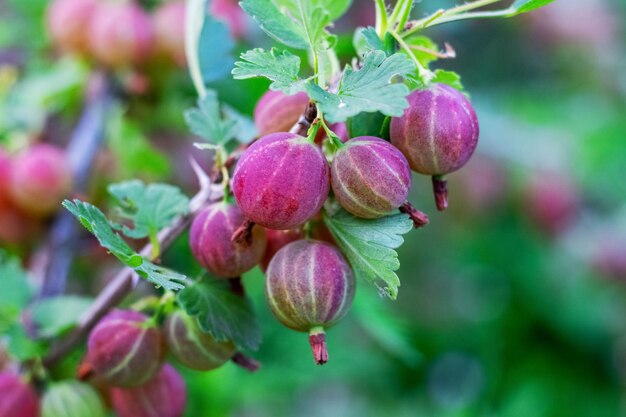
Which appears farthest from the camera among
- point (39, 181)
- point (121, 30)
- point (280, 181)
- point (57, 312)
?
point (121, 30)

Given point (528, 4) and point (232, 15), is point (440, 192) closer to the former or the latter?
point (528, 4)

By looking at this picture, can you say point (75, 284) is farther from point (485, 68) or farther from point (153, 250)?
point (485, 68)

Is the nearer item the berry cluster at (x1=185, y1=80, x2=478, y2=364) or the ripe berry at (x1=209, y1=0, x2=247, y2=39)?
the berry cluster at (x1=185, y1=80, x2=478, y2=364)

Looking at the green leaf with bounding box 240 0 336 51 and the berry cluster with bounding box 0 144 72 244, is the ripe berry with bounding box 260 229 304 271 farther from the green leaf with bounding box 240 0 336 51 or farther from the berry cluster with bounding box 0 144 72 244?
the berry cluster with bounding box 0 144 72 244

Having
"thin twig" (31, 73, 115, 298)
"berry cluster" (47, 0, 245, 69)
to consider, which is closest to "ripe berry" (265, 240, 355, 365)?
"thin twig" (31, 73, 115, 298)

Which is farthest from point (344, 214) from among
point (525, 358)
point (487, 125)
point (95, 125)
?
point (487, 125)

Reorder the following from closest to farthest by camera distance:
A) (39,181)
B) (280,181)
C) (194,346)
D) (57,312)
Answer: (280,181) → (194,346) → (57,312) → (39,181)

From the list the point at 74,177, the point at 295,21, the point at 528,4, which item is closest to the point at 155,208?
the point at 295,21
